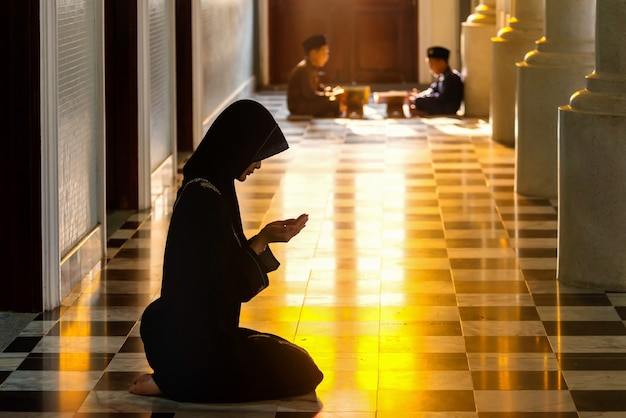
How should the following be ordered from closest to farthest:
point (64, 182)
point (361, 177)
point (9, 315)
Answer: point (9, 315) < point (64, 182) < point (361, 177)

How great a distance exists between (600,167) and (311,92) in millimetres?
9148

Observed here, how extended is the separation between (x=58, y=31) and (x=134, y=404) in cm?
259

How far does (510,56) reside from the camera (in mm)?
14016

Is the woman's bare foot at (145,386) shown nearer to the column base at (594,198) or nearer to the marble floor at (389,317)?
the marble floor at (389,317)

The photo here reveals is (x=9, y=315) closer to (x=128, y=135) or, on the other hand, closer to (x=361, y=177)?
(x=128, y=135)

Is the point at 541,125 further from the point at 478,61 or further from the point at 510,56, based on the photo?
the point at 478,61

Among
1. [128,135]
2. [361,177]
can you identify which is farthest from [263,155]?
[361,177]

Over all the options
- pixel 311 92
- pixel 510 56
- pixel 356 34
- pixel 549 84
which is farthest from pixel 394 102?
pixel 549 84

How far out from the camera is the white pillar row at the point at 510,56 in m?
13.7

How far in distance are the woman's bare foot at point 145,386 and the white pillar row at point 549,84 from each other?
5727mm

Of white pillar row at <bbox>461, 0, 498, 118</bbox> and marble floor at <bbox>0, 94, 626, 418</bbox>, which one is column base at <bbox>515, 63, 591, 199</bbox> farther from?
white pillar row at <bbox>461, 0, 498, 118</bbox>

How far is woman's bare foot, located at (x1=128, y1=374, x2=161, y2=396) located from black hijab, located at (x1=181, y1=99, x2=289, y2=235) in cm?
86

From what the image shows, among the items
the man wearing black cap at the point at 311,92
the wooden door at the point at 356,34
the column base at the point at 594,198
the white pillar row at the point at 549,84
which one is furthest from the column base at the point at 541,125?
the wooden door at the point at 356,34

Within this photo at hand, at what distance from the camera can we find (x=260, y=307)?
746 centimetres
